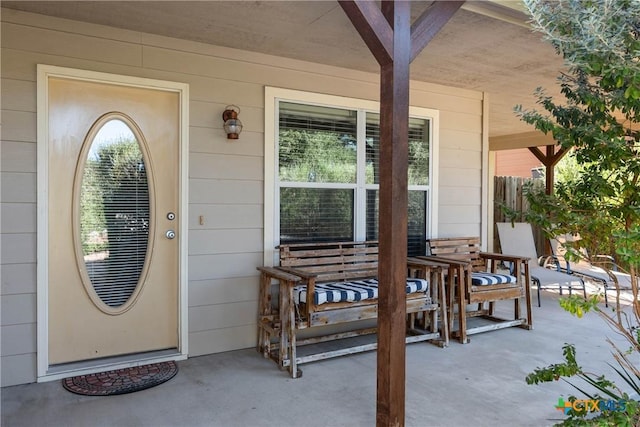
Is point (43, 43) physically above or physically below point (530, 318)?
above

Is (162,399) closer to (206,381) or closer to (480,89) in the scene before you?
(206,381)

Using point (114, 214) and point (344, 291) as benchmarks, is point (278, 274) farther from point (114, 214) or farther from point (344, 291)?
point (114, 214)

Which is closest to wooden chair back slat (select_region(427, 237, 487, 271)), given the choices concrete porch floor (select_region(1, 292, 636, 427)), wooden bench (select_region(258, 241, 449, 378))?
wooden bench (select_region(258, 241, 449, 378))

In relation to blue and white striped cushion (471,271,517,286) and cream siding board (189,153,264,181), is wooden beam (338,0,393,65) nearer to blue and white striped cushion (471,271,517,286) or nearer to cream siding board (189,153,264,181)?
cream siding board (189,153,264,181)

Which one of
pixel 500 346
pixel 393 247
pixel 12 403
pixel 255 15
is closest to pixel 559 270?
pixel 500 346

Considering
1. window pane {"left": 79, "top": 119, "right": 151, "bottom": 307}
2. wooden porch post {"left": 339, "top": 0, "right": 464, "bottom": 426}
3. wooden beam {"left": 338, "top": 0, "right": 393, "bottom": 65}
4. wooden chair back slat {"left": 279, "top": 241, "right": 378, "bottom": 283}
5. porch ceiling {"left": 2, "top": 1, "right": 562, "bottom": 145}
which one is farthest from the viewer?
wooden chair back slat {"left": 279, "top": 241, "right": 378, "bottom": 283}

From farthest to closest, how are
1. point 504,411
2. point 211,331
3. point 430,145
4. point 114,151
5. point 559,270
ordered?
1. point 559,270
2. point 430,145
3. point 211,331
4. point 114,151
5. point 504,411

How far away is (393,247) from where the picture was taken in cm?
233

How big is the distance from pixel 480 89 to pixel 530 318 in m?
2.38

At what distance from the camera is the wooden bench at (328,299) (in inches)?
128

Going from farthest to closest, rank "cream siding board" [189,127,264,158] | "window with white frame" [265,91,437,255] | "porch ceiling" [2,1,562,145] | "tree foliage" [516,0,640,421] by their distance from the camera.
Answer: "window with white frame" [265,91,437,255] < "cream siding board" [189,127,264,158] < "porch ceiling" [2,1,562,145] < "tree foliage" [516,0,640,421]

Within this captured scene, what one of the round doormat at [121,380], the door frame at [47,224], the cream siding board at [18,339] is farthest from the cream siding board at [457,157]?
the cream siding board at [18,339]

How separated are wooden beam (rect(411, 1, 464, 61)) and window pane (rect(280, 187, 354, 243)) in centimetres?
180

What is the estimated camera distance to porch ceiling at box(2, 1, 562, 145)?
285 centimetres
